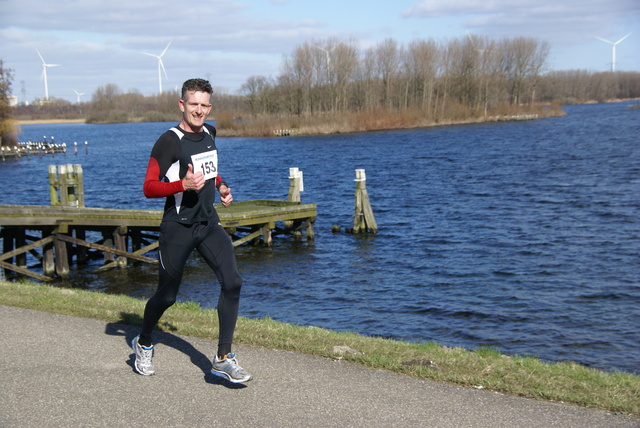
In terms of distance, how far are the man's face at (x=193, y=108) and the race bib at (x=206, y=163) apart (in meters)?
0.25

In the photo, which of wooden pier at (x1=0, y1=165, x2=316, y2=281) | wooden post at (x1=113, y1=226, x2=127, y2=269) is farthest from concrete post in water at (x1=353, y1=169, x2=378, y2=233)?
wooden post at (x1=113, y1=226, x2=127, y2=269)

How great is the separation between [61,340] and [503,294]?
490 inches

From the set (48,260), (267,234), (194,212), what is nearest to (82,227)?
(48,260)

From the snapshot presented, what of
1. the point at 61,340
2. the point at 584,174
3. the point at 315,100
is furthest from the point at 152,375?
the point at 315,100

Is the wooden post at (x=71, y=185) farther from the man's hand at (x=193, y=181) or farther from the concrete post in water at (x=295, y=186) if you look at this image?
the man's hand at (x=193, y=181)

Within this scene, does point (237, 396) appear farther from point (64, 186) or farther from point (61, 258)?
point (64, 186)

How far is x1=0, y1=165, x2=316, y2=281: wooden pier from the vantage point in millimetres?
18844

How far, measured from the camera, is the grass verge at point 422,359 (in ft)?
19.9

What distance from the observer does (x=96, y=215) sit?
757 inches

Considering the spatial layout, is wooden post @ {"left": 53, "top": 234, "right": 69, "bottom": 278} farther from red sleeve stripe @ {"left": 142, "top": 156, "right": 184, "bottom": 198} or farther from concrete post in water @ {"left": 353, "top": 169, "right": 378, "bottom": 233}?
red sleeve stripe @ {"left": 142, "top": 156, "right": 184, "bottom": 198}

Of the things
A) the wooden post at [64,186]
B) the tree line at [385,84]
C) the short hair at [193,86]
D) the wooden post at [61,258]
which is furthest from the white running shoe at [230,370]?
the tree line at [385,84]

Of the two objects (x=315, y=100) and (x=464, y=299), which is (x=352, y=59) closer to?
(x=315, y=100)

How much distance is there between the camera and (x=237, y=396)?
5910mm

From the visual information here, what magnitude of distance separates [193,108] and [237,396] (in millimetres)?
2445
